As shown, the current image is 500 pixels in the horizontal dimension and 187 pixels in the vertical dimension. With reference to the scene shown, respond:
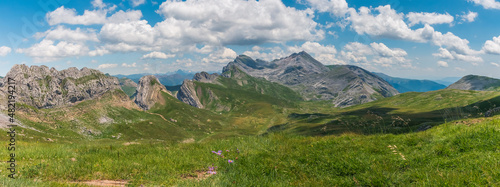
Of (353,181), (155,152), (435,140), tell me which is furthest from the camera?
(155,152)

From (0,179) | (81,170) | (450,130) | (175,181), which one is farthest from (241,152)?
(450,130)

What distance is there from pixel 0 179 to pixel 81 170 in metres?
2.21

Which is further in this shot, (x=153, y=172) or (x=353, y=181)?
(x=153, y=172)

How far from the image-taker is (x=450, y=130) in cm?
1109

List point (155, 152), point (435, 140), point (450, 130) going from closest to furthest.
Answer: point (435, 140), point (450, 130), point (155, 152)

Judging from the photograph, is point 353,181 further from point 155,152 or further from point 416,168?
point 155,152

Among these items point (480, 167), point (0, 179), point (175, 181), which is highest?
point (480, 167)

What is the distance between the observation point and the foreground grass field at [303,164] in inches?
293

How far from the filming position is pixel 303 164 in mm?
9523

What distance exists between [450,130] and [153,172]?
13544 mm

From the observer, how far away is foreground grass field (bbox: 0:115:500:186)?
24.4 ft

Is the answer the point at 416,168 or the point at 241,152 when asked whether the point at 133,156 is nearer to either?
the point at 241,152

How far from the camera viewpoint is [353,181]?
779 cm

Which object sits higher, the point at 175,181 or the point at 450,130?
the point at 450,130
